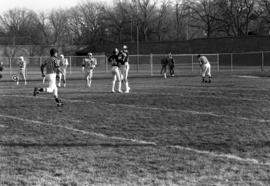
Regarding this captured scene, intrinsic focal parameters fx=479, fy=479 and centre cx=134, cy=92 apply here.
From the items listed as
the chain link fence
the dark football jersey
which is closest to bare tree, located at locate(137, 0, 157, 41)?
the chain link fence

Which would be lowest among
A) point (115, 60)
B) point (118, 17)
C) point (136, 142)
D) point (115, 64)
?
point (136, 142)

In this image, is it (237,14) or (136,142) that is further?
(237,14)

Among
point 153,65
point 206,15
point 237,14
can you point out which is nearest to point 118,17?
point 206,15

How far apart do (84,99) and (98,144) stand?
7623mm

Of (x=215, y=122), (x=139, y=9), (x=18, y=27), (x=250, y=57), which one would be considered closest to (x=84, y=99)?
(x=215, y=122)

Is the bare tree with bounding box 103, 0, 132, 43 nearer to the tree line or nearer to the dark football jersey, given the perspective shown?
the tree line

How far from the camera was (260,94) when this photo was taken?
17250mm

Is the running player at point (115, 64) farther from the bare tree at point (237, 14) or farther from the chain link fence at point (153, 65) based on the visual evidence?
the bare tree at point (237, 14)

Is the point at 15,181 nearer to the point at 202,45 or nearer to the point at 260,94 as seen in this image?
the point at 260,94

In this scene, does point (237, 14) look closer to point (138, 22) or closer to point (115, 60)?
point (138, 22)

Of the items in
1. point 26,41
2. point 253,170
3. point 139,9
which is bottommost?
point 253,170

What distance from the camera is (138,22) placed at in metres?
99.7

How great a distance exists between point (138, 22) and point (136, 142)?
302 ft

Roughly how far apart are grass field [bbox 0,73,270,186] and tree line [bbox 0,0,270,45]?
65619mm
